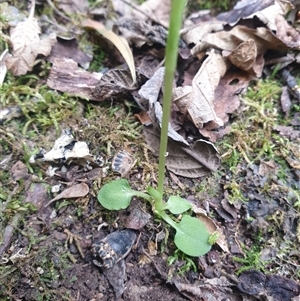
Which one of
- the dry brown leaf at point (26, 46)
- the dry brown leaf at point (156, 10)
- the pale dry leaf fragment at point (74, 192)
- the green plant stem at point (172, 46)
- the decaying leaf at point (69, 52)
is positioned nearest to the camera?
the green plant stem at point (172, 46)

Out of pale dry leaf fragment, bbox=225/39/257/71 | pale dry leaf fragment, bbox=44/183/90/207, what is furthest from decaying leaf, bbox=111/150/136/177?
pale dry leaf fragment, bbox=225/39/257/71

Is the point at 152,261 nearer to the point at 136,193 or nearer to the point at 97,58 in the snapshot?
the point at 136,193

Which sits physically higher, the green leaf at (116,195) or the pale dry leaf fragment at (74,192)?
the green leaf at (116,195)

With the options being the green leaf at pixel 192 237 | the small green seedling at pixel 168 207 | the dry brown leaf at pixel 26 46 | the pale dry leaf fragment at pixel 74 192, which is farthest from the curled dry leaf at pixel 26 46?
the green leaf at pixel 192 237

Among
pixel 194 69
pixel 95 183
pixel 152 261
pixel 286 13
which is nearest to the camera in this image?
pixel 152 261

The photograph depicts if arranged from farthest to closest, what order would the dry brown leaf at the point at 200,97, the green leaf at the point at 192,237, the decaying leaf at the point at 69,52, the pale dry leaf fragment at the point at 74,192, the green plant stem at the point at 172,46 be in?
1. the decaying leaf at the point at 69,52
2. the dry brown leaf at the point at 200,97
3. the pale dry leaf fragment at the point at 74,192
4. the green leaf at the point at 192,237
5. the green plant stem at the point at 172,46

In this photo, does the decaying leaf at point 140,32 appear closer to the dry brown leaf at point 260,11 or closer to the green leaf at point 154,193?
the dry brown leaf at point 260,11

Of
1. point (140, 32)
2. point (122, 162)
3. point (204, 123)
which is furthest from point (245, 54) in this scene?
point (122, 162)

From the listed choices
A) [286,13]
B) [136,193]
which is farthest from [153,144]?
[286,13]

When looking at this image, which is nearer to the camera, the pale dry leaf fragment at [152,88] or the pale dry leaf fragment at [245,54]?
the pale dry leaf fragment at [152,88]
